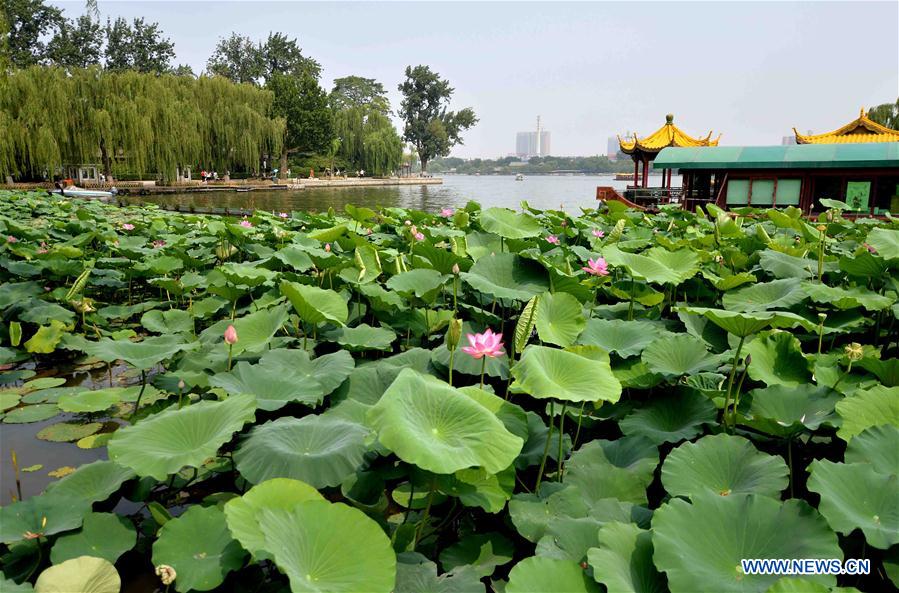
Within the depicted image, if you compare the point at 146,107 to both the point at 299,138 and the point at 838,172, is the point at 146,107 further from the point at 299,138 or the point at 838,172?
the point at 838,172

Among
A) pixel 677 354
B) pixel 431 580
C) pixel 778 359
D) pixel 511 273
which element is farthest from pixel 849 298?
pixel 431 580

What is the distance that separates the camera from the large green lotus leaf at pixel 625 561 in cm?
102

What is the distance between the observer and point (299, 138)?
33.6 meters

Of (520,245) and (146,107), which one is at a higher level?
(146,107)

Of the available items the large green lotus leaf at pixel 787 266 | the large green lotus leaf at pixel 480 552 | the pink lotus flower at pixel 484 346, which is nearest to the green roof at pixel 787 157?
the large green lotus leaf at pixel 787 266

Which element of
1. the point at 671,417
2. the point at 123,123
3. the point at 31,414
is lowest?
the point at 31,414

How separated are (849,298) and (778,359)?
502mm

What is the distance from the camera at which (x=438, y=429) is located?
126cm

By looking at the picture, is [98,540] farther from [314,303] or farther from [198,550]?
[314,303]

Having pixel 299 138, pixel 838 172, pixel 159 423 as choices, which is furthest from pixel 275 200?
pixel 159 423

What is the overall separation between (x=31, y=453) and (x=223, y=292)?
101cm

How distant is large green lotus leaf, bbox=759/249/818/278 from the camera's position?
8.98 ft

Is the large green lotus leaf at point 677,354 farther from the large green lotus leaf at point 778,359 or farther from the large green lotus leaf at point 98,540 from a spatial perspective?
the large green lotus leaf at point 98,540

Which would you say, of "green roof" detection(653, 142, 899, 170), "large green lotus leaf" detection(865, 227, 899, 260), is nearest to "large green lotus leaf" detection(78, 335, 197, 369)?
"large green lotus leaf" detection(865, 227, 899, 260)
